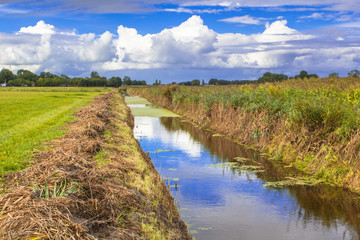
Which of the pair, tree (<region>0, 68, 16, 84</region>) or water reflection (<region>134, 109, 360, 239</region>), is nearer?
water reflection (<region>134, 109, 360, 239</region>)

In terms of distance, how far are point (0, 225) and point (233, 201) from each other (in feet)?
17.7

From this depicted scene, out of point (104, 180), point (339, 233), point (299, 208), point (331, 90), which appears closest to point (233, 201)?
point (299, 208)

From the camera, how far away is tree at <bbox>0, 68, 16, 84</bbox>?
162 metres

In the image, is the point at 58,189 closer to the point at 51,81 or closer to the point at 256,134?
the point at 256,134

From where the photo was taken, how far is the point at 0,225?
3389 mm

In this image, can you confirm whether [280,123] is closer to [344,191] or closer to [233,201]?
[344,191]

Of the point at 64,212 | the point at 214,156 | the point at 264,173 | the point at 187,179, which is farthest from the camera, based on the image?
the point at 214,156

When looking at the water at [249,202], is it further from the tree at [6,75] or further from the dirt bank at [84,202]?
the tree at [6,75]

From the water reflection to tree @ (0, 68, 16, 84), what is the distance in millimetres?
173915

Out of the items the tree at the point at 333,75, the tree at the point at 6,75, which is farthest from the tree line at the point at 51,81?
the tree at the point at 333,75

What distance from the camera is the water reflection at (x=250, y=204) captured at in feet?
20.7

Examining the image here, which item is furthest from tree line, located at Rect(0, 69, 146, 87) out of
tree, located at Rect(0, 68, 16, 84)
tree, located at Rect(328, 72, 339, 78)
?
tree, located at Rect(328, 72, 339, 78)

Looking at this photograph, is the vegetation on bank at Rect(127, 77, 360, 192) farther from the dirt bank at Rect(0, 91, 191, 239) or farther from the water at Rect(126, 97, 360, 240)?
the dirt bank at Rect(0, 91, 191, 239)

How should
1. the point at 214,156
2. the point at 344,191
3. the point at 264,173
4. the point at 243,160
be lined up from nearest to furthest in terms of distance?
the point at 344,191 < the point at 264,173 < the point at 243,160 < the point at 214,156
